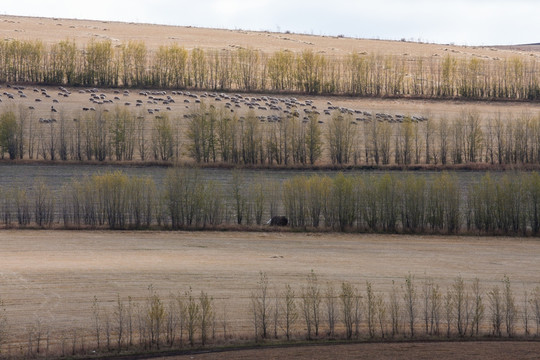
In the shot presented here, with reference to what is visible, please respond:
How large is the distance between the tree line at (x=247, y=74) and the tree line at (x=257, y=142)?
104 ft

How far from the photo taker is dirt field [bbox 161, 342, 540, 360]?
34.1 m

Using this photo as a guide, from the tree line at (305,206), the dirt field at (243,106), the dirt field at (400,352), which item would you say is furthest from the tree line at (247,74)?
the dirt field at (400,352)

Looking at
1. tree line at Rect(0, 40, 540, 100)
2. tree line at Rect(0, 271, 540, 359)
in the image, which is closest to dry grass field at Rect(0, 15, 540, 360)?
tree line at Rect(0, 271, 540, 359)

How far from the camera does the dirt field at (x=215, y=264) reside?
40.9 m

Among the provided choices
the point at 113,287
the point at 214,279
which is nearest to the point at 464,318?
the point at 214,279

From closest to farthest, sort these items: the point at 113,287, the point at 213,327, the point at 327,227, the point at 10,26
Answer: the point at 213,327 → the point at 113,287 → the point at 327,227 → the point at 10,26

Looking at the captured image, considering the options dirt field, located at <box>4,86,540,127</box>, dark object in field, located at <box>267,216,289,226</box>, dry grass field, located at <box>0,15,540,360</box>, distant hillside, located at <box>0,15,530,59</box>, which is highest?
distant hillside, located at <box>0,15,530,59</box>

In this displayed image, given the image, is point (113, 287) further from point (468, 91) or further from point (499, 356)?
point (468, 91)

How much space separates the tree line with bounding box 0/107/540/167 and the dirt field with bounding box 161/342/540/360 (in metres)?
42.8

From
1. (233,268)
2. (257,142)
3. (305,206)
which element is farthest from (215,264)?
(257,142)

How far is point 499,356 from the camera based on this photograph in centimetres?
3419

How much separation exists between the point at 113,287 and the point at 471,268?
70.7ft

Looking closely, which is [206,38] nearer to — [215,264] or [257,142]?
[257,142]

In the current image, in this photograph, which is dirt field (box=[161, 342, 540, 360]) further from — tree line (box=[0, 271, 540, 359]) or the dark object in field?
the dark object in field
